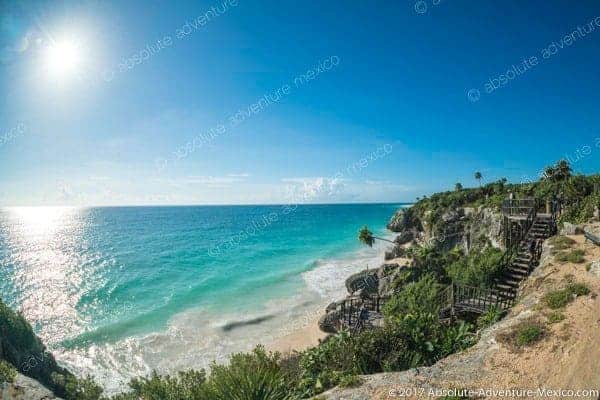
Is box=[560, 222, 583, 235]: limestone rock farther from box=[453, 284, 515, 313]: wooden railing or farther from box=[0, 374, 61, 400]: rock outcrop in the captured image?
box=[0, 374, 61, 400]: rock outcrop

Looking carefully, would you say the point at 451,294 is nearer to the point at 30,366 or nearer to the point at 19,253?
the point at 30,366

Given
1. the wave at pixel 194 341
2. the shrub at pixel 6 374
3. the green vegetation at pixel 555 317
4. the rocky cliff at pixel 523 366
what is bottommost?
the wave at pixel 194 341

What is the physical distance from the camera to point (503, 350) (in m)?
9.63

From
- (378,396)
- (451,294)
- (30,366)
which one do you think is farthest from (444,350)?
(30,366)

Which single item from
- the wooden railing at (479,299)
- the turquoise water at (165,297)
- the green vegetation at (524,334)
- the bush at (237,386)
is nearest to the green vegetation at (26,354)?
the turquoise water at (165,297)

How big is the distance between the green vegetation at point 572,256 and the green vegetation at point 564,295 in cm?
313

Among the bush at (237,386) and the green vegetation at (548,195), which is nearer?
the bush at (237,386)

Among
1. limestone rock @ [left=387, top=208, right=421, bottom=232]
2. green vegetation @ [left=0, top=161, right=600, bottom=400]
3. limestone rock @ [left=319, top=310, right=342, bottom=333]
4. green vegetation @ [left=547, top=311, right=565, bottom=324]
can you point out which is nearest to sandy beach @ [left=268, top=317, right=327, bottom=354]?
limestone rock @ [left=319, top=310, right=342, bottom=333]

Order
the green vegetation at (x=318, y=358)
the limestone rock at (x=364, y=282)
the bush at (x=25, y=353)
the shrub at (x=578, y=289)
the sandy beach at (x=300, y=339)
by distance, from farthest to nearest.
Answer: the limestone rock at (x=364, y=282), the sandy beach at (x=300, y=339), the bush at (x=25, y=353), the shrub at (x=578, y=289), the green vegetation at (x=318, y=358)

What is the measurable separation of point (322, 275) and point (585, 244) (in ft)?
95.6

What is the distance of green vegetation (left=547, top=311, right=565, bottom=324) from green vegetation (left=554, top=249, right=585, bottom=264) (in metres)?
5.23

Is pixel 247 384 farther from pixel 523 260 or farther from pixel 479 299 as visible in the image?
pixel 523 260

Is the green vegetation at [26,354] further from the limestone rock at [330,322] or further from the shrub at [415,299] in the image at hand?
the shrub at [415,299]

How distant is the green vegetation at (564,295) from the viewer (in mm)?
11080
